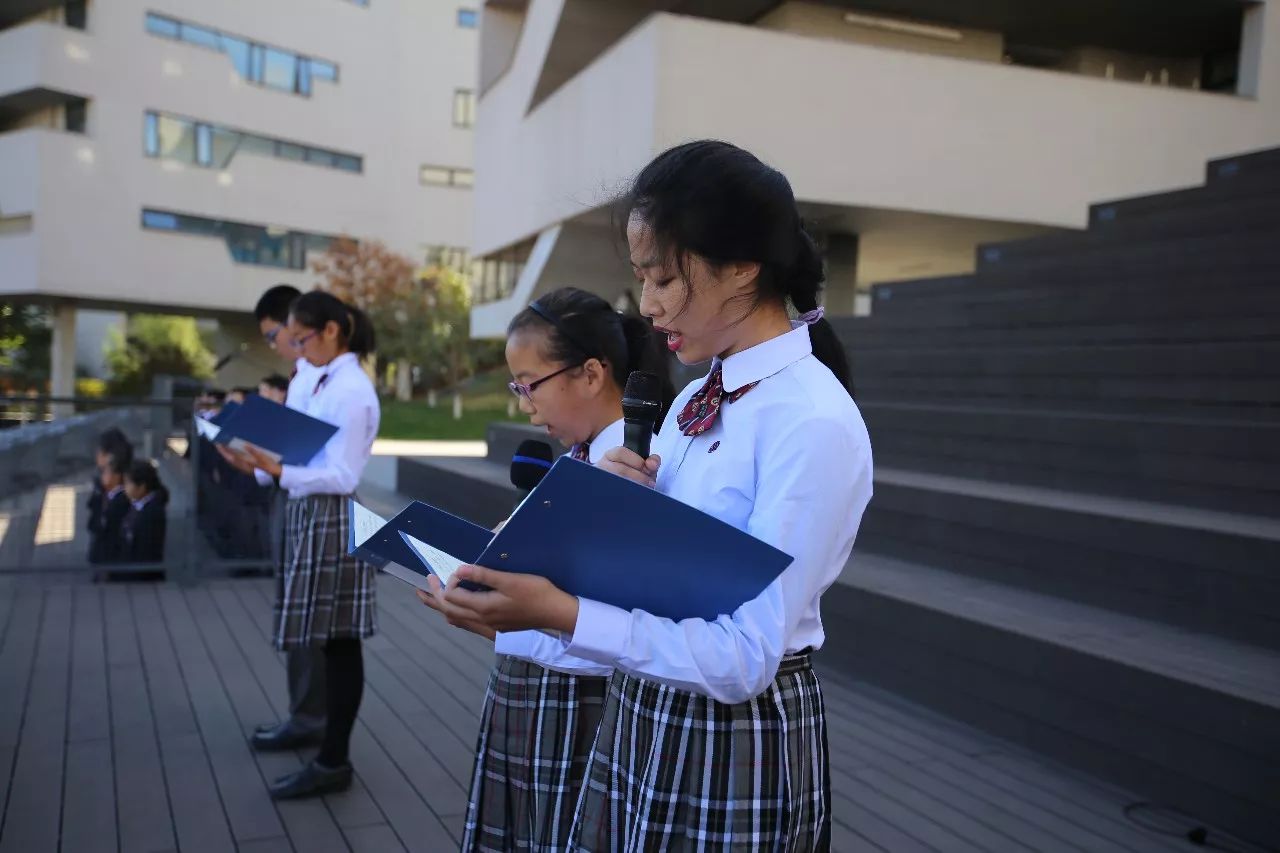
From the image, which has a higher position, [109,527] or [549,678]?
[549,678]

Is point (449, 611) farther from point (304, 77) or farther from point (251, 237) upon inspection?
point (304, 77)

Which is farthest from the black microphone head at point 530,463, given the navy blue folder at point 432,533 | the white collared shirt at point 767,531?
the white collared shirt at point 767,531

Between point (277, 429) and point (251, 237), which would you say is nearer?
point (277, 429)

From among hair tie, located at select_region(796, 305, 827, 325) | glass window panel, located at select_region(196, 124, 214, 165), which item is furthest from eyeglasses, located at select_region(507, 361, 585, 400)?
glass window panel, located at select_region(196, 124, 214, 165)

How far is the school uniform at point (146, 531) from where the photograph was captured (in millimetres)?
6312

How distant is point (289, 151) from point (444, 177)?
511 centimetres

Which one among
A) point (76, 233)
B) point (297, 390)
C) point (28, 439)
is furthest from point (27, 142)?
point (297, 390)

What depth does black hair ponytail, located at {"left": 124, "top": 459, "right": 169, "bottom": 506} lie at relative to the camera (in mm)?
6234

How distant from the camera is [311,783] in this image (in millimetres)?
3225

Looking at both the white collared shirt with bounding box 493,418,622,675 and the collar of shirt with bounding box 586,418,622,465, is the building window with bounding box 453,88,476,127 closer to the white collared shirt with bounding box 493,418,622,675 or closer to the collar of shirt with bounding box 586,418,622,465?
the collar of shirt with bounding box 586,418,622,465

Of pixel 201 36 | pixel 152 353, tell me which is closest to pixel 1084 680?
pixel 201 36

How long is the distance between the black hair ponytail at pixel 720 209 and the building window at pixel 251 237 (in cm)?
2560

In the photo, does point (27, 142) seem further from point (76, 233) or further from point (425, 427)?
point (425, 427)

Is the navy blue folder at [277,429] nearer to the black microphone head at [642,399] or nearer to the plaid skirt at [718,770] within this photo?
the black microphone head at [642,399]
